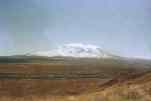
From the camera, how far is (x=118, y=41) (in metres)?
3.37

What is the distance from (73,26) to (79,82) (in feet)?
2.21

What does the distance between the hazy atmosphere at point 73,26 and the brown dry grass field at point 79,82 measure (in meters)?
0.20

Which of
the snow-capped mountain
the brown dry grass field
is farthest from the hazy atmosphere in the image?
the brown dry grass field

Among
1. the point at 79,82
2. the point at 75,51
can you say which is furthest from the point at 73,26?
the point at 79,82

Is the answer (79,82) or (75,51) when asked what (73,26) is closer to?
(75,51)

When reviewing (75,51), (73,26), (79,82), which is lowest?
(79,82)

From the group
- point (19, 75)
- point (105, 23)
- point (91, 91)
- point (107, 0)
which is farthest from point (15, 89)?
point (107, 0)

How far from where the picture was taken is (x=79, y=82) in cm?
331

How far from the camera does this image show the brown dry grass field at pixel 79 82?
10.6 ft

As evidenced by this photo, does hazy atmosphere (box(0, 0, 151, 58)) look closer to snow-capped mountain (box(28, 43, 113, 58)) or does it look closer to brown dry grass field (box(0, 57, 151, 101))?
snow-capped mountain (box(28, 43, 113, 58))

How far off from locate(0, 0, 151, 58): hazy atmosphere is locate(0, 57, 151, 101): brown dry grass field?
202 mm

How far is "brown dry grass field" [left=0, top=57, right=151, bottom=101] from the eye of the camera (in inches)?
127

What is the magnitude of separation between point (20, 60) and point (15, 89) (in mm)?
342

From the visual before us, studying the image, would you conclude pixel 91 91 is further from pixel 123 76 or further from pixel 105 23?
pixel 105 23
